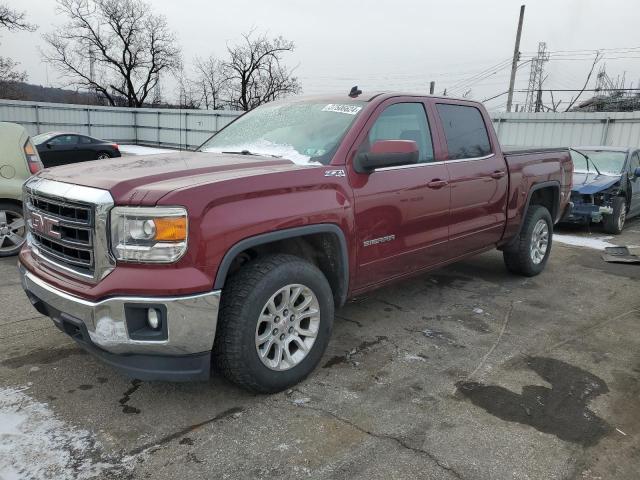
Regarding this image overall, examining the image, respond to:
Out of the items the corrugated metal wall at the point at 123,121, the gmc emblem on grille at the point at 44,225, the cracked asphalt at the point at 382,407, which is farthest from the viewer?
the corrugated metal wall at the point at 123,121

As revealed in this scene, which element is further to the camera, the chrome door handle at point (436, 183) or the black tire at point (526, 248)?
the black tire at point (526, 248)

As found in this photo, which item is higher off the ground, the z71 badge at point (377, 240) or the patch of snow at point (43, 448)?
the z71 badge at point (377, 240)

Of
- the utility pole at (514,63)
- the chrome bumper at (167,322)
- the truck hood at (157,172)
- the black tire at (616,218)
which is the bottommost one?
the black tire at (616,218)

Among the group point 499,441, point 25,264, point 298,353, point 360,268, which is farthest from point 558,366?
point 25,264

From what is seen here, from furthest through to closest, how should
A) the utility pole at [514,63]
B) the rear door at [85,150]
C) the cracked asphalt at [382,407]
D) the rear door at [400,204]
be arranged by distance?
the utility pole at [514,63] < the rear door at [85,150] < the rear door at [400,204] < the cracked asphalt at [382,407]

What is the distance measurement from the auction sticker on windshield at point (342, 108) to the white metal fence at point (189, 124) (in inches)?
528

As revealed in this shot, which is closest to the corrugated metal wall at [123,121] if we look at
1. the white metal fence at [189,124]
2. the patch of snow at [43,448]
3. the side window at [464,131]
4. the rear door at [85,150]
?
the white metal fence at [189,124]

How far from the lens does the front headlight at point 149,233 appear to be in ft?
Result: 8.38

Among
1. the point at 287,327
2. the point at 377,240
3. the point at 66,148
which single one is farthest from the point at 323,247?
the point at 66,148

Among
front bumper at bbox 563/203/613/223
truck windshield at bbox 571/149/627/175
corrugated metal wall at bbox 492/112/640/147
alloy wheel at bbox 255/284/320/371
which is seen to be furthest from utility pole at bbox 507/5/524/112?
alloy wheel at bbox 255/284/320/371

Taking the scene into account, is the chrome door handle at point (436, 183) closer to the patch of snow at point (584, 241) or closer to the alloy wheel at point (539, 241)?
the alloy wheel at point (539, 241)

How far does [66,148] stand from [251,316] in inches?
643

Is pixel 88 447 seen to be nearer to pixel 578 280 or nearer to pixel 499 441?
pixel 499 441

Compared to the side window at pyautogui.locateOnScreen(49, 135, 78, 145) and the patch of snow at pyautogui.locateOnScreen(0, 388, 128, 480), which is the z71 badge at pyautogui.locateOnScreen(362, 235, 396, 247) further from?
the side window at pyautogui.locateOnScreen(49, 135, 78, 145)
